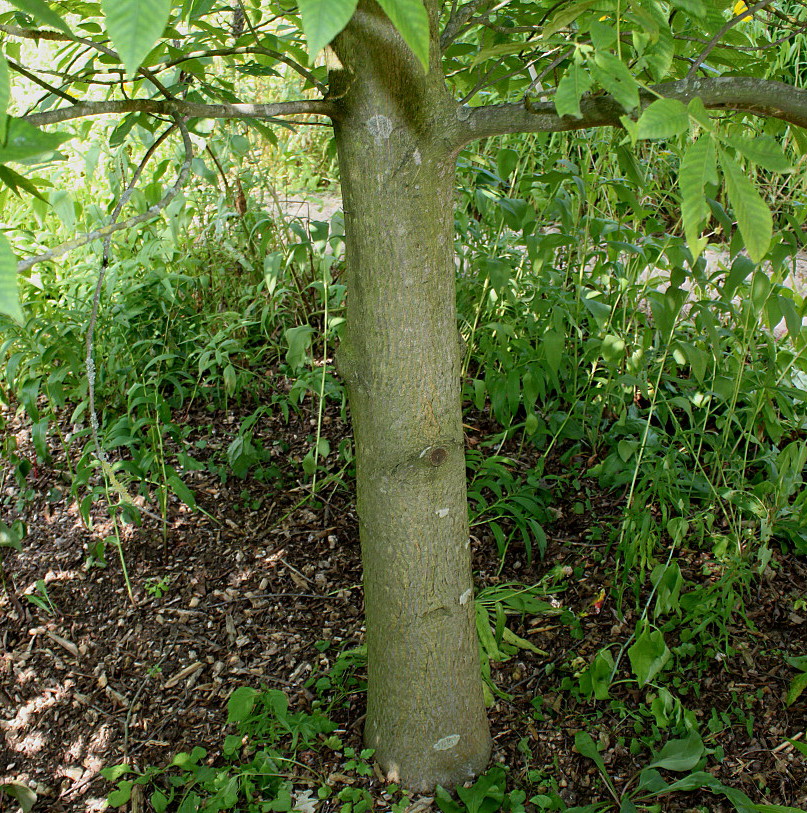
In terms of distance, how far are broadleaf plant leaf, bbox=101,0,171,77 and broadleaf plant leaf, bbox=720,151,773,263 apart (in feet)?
1.85

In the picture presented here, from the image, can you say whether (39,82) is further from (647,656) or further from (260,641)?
(647,656)

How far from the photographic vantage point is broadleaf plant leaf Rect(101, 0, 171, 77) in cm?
57

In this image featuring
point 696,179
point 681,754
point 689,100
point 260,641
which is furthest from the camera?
point 260,641

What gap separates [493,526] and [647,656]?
0.61 metres

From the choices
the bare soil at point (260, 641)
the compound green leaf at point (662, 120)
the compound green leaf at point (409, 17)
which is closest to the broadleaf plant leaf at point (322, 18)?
the compound green leaf at point (409, 17)

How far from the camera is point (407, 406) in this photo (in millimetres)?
1448

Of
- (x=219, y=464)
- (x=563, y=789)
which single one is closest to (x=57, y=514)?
(x=219, y=464)

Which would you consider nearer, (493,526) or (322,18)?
(322,18)

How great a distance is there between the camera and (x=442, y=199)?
137cm

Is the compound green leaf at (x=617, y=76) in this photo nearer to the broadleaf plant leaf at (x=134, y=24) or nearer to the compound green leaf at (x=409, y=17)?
the compound green leaf at (x=409, y=17)

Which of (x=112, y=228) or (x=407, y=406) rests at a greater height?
(x=112, y=228)

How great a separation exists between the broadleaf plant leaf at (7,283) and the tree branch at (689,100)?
772 mm

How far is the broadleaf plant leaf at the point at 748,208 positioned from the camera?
814 millimetres

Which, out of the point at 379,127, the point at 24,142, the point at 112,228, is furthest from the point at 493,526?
the point at 24,142
